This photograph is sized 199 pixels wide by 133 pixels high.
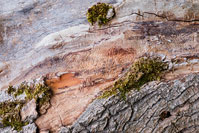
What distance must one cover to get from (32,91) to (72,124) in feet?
1.69

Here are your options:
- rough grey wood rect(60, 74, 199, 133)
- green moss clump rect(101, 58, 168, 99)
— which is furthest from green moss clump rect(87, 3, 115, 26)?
rough grey wood rect(60, 74, 199, 133)

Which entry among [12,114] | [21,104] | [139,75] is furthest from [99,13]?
[12,114]

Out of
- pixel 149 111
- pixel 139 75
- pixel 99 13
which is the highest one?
pixel 99 13

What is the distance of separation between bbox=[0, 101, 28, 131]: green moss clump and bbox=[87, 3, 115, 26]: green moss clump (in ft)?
3.61

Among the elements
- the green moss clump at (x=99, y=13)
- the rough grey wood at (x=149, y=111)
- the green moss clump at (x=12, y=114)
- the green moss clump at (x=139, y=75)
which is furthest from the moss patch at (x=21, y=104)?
the green moss clump at (x=99, y=13)

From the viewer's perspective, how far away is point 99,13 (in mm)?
1944

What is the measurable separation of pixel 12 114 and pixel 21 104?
12cm

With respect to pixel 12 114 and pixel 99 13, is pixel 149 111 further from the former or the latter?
pixel 12 114

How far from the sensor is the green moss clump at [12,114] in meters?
1.80

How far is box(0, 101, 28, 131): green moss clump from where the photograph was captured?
5.90 feet

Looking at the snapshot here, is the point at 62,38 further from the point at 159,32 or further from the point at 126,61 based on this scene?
the point at 159,32

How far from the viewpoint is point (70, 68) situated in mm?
1863

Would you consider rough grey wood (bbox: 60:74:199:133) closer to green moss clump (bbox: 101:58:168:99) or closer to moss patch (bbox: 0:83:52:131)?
green moss clump (bbox: 101:58:168:99)

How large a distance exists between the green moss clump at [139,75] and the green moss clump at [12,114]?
0.83 meters
